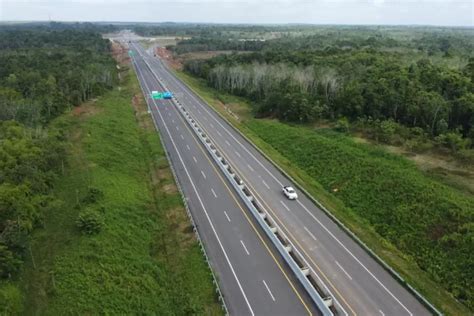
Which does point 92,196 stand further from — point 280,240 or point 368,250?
point 368,250

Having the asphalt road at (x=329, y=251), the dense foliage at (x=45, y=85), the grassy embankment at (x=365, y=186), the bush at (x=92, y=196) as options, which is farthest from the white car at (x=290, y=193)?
the dense foliage at (x=45, y=85)

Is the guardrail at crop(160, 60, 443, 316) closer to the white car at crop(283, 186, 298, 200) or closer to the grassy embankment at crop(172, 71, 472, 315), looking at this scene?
the grassy embankment at crop(172, 71, 472, 315)

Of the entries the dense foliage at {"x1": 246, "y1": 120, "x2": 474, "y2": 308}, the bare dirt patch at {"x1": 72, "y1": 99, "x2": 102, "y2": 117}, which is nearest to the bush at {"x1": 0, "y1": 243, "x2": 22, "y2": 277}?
the dense foliage at {"x1": 246, "y1": 120, "x2": 474, "y2": 308}

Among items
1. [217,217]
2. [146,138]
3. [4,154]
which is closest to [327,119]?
[146,138]

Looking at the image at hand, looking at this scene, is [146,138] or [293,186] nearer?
[293,186]

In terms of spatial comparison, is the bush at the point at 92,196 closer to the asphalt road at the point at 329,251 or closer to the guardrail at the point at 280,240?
the guardrail at the point at 280,240

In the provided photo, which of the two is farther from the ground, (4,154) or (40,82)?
(40,82)

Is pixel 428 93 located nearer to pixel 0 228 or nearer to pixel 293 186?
pixel 293 186
